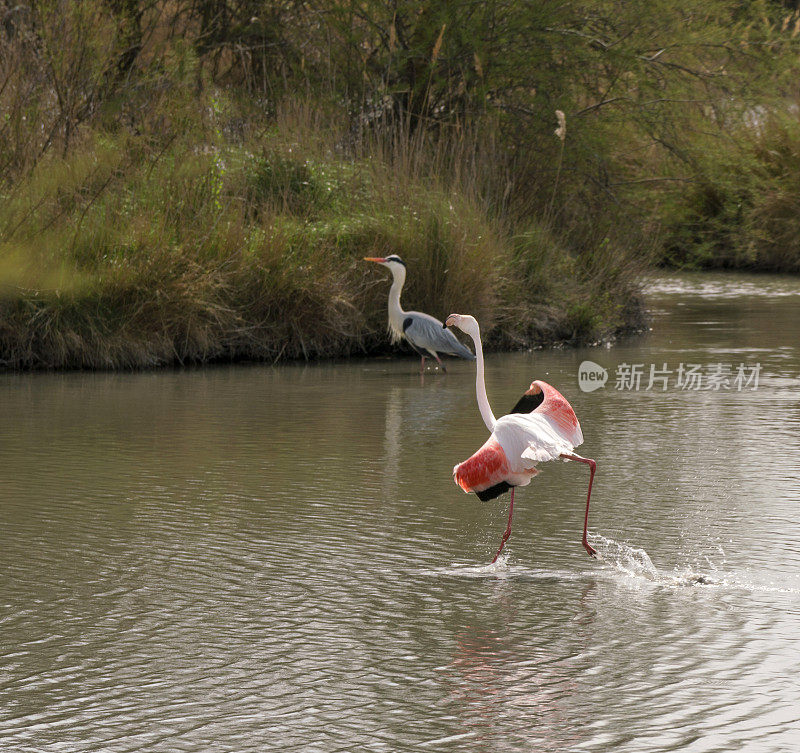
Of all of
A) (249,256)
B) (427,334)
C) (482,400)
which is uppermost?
(249,256)

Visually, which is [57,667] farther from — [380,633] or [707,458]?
[707,458]

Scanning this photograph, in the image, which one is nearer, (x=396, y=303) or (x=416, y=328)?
(x=416, y=328)

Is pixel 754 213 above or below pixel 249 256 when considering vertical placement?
above

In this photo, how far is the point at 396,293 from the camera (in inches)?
479

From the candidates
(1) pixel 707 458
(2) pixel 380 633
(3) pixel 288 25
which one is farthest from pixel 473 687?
(3) pixel 288 25

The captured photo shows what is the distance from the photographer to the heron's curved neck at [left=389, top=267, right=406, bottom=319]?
12125 mm

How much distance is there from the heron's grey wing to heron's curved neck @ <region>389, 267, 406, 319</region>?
0.20m

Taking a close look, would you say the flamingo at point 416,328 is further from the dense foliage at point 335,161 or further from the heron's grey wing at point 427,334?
the dense foliage at point 335,161

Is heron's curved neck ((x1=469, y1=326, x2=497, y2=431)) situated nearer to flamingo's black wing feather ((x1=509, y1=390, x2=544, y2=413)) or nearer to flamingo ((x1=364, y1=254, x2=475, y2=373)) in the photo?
flamingo's black wing feather ((x1=509, y1=390, x2=544, y2=413))

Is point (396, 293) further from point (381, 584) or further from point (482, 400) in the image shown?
point (381, 584)

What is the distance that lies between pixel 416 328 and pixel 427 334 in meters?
0.11

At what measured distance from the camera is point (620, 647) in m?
4.55

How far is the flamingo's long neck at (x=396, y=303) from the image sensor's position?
12.1 m

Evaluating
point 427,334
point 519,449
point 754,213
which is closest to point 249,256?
point 427,334
